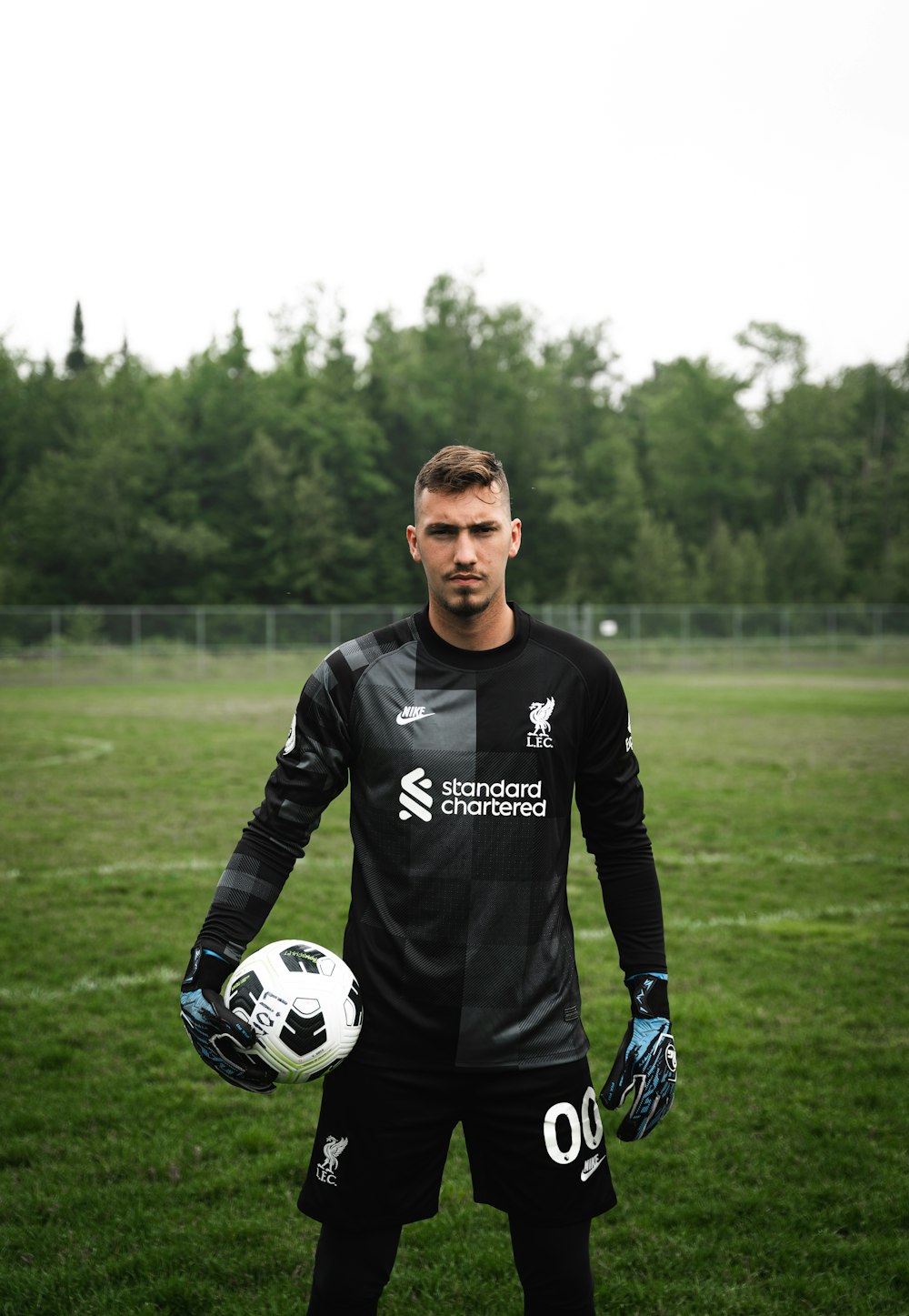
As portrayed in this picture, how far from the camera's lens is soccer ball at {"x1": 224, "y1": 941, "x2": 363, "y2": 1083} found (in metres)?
2.57

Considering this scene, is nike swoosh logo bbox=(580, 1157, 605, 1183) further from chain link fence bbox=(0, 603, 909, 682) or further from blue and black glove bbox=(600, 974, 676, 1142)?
chain link fence bbox=(0, 603, 909, 682)

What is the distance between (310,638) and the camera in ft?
123

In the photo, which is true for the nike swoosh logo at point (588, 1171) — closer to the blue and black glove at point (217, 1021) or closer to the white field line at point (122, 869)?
the blue and black glove at point (217, 1021)

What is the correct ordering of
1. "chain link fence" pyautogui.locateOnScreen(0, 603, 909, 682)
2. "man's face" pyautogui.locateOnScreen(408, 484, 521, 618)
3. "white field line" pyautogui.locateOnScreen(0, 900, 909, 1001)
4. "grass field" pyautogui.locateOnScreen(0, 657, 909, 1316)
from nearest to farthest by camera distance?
"man's face" pyautogui.locateOnScreen(408, 484, 521, 618), "grass field" pyautogui.locateOnScreen(0, 657, 909, 1316), "white field line" pyautogui.locateOnScreen(0, 900, 909, 1001), "chain link fence" pyautogui.locateOnScreen(0, 603, 909, 682)

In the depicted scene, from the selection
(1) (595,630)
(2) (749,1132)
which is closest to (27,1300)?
(2) (749,1132)

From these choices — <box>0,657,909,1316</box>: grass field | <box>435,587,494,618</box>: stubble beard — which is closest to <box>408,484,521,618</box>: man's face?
<box>435,587,494,618</box>: stubble beard

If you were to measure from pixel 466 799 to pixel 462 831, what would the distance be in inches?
2.9

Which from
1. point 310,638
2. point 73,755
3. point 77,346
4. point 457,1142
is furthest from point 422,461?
point 457,1142

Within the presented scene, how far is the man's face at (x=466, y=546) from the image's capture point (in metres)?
2.61

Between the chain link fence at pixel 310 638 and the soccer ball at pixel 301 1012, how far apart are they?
31.7m

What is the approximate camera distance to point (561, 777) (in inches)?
107

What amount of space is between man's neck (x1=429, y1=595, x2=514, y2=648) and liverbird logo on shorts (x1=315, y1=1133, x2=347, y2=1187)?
1159mm

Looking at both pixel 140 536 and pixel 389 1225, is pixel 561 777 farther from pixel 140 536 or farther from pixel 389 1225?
pixel 140 536

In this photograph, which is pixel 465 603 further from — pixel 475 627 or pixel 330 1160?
pixel 330 1160
